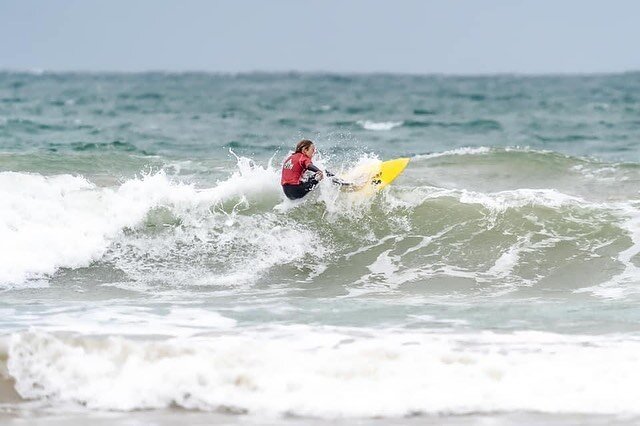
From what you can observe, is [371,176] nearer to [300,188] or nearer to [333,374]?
[300,188]

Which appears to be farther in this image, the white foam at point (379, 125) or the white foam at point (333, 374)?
the white foam at point (379, 125)

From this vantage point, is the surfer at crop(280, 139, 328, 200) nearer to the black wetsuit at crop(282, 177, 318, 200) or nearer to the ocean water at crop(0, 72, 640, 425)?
the black wetsuit at crop(282, 177, 318, 200)

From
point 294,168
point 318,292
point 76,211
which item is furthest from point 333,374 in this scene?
point 76,211

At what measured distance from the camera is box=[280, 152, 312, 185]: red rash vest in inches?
451

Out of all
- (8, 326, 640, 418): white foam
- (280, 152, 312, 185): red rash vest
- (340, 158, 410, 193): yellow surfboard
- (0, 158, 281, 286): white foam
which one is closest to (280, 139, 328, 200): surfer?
(280, 152, 312, 185): red rash vest

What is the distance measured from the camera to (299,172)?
457 inches

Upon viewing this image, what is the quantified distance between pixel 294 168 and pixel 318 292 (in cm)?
208

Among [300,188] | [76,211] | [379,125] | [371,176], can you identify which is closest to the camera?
[300,188]

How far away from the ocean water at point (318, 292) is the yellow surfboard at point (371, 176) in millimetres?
166

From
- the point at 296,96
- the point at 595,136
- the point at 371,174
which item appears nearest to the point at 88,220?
the point at 371,174

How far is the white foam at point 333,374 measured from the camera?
6625mm

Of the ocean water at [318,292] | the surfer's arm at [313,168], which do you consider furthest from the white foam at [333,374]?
the surfer's arm at [313,168]

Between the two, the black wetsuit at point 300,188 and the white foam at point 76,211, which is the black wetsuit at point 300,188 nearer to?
the black wetsuit at point 300,188

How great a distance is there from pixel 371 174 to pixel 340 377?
226 inches
